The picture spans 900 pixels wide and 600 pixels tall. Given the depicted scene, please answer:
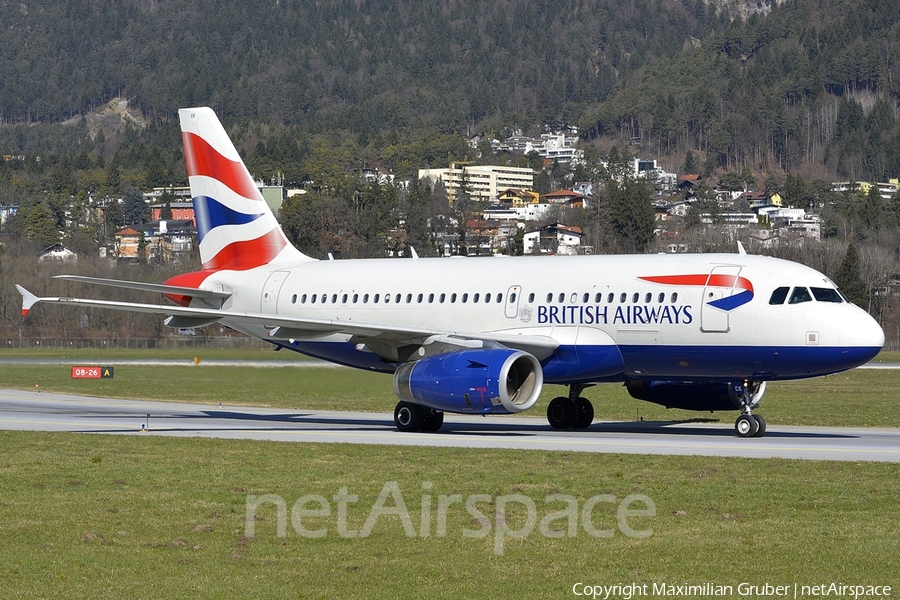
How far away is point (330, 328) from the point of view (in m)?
31.3

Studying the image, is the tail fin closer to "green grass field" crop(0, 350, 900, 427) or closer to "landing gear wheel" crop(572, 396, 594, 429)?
"green grass field" crop(0, 350, 900, 427)

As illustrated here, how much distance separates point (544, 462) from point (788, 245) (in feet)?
373

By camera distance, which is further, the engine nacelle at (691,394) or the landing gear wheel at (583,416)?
the landing gear wheel at (583,416)

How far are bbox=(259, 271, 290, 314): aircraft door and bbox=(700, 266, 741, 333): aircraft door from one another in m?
12.5

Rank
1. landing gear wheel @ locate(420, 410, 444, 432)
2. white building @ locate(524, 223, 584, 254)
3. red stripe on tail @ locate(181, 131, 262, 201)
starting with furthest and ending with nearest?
white building @ locate(524, 223, 584, 254), red stripe on tail @ locate(181, 131, 262, 201), landing gear wheel @ locate(420, 410, 444, 432)

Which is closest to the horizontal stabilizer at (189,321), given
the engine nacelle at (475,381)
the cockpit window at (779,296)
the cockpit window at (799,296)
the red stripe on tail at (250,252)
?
the red stripe on tail at (250,252)

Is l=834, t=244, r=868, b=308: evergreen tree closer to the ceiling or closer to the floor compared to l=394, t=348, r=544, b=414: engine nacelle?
closer to the floor

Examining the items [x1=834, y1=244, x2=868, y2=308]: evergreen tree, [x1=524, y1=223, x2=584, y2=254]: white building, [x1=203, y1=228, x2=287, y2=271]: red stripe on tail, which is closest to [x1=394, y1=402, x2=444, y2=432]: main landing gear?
[x1=203, y1=228, x2=287, y2=271]: red stripe on tail

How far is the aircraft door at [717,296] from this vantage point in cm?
2903

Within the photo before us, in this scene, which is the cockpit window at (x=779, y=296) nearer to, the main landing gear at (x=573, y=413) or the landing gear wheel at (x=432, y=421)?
the main landing gear at (x=573, y=413)

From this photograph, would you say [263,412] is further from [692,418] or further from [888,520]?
[888,520]

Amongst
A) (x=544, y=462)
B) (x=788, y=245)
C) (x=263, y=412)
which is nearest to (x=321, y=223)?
(x=788, y=245)

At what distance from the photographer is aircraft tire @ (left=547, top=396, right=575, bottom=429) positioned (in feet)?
108

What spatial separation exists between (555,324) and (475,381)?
327 centimetres
